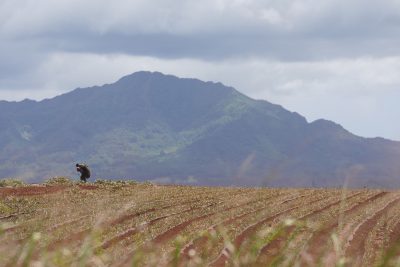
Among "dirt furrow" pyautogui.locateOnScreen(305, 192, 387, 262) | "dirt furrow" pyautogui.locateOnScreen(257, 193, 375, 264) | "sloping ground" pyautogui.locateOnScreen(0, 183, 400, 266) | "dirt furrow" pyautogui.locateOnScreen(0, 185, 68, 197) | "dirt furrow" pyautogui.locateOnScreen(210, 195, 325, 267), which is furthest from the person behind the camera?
"dirt furrow" pyautogui.locateOnScreen(0, 185, 68, 197)

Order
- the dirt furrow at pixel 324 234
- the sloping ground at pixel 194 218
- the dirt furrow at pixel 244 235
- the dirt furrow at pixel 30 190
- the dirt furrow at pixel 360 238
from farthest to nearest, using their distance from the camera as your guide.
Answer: the dirt furrow at pixel 30 190 < the dirt furrow at pixel 360 238 < the dirt furrow at pixel 324 234 < the sloping ground at pixel 194 218 < the dirt furrow at pixel 244 235

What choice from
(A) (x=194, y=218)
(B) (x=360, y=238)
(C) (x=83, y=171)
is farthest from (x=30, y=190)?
(B) (x=360, y=238)

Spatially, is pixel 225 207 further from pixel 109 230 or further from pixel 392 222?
pixel 109 230

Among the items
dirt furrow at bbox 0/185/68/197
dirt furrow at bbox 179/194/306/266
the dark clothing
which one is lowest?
dirt furrow at bbox 179/194/306/266

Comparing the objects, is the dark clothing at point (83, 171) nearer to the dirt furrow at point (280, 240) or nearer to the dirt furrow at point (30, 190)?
the dirt furrow at point (30, 190)

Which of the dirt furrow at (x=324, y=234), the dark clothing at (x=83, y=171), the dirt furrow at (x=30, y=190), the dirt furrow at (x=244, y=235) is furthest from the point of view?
the dark clothing at (x=83, y=171)

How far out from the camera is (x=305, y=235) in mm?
22594

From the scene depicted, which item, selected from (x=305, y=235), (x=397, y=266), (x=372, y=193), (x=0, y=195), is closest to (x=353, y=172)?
(x=397, y=266)

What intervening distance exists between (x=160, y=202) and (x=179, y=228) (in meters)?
9.58

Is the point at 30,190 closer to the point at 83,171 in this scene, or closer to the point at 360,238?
the point at 83,171

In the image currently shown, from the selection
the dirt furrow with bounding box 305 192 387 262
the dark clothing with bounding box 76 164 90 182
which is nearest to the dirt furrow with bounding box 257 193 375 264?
the dirt furrow with bounding box 305 192 387 262

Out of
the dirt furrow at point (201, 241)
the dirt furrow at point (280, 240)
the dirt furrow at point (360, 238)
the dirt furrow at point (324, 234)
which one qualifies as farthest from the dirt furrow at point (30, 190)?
the dirt furrow at point (360, 238)

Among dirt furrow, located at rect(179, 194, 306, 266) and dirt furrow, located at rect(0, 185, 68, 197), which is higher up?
dirt furrow, located at rect(0, 185, 68, 197)

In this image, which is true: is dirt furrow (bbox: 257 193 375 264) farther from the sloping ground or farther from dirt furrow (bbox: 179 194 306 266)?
dirt furrow (bbox: 179 194 306 266)
